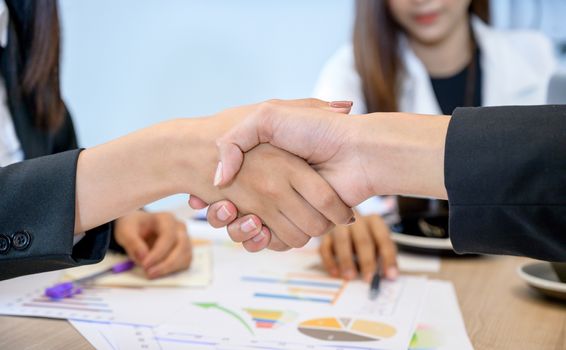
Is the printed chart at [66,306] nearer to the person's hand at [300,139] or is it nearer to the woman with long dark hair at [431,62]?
the person's hand at [300,139]

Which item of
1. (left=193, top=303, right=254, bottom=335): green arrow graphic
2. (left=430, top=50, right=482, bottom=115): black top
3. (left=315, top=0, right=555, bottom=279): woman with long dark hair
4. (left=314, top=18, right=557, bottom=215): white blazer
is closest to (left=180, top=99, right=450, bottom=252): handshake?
(left=193, top=303, right=254, bottom=335): green arrow graphic

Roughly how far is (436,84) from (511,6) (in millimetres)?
898

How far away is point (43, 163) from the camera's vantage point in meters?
0.75

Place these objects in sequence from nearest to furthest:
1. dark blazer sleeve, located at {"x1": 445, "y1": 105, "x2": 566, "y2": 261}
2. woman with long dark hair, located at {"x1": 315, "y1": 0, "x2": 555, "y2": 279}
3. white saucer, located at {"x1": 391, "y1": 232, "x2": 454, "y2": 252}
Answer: dark blazer sleeve, located at {"x1": 445, "y1": 105, "x2": 566, "y2": 261}, white saucer, located at {"x1": 391, "y1": 232, "x2": 454, "y2": 252}, woman with long dark hair, located at {"x1": 315, "y1": 0, "x2": 555, "y2": 279}

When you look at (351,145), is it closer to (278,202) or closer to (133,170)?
(278,202)

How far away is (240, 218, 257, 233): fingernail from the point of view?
87cm

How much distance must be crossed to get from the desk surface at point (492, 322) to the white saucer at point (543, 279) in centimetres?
2

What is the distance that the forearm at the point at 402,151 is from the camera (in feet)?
2.36

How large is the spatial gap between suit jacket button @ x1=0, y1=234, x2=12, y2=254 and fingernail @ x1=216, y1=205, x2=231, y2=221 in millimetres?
270

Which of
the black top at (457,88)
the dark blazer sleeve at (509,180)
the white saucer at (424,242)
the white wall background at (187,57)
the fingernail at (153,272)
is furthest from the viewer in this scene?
the white wall background at (187,57)

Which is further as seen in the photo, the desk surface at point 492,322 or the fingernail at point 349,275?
the fingernail at point 349,275

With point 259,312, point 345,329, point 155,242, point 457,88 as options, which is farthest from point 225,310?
point 457,88

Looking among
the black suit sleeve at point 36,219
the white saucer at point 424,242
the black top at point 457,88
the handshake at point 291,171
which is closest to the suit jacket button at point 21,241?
the black suit sleeve at point 36,219

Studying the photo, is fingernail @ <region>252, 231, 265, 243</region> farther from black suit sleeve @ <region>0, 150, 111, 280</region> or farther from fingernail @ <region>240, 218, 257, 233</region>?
black suit sleeve @ <region>0, 150, 111, 280</region>
